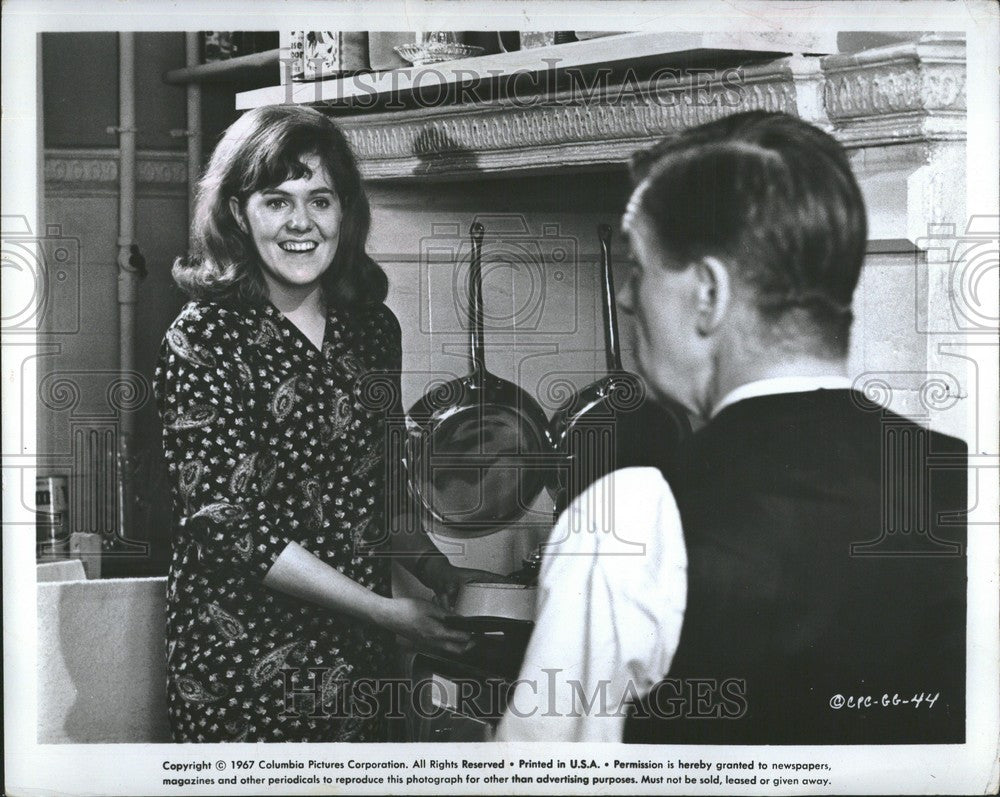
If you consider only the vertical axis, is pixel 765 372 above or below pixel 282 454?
above

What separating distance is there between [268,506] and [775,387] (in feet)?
3.01

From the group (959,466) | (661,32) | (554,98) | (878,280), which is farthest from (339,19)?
(959,466)

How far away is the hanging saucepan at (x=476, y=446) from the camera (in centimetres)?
210

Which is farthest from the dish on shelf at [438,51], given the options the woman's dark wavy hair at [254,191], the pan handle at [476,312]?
the pan handle at [476,312]

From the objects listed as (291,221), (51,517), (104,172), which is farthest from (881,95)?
(51,517)

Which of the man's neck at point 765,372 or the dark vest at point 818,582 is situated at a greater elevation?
the man's neck at point 765,372

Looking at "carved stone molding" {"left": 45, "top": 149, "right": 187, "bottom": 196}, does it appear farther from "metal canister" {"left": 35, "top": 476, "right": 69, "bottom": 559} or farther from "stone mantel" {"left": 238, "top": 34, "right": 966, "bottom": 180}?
"metal canister" {"left": 35, "top": 476, "right": 69, "bottom": 559}

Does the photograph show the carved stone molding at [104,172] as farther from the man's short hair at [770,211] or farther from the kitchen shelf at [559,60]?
the man's short hair at [770,211]

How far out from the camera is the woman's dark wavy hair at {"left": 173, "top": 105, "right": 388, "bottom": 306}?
209 cm

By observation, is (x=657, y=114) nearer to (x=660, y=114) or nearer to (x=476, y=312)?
(x=660, y=114)

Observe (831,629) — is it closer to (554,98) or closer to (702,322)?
(702,322)

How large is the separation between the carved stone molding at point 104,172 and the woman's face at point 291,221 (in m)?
0.13

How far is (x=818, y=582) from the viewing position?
6.79 ft

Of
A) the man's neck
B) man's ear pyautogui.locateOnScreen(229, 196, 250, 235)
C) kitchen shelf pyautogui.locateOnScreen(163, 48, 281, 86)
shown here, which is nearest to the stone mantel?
kitchen shelf pyautogui.locateOnScreen(163, 48, 281, 86)
